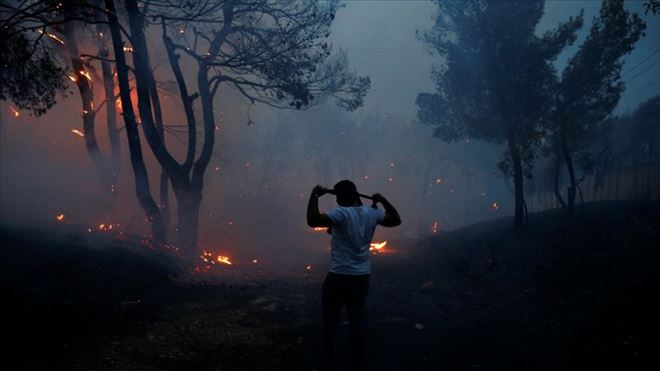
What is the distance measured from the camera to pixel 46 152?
31.1m

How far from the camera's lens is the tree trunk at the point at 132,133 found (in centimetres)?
1462

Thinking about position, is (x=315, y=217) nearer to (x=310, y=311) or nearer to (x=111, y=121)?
(x=310, y=311)

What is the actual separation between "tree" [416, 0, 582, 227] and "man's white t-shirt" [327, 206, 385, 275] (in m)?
16.2

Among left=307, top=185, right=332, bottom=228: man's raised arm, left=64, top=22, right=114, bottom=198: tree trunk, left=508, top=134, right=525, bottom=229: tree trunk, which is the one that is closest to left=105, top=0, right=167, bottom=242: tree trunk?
left=64, top=22, right=114, bottom=198: tree trunk

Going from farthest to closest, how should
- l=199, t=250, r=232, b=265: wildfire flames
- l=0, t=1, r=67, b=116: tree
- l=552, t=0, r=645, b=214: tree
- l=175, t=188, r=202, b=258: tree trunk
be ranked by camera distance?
l=552, t=0, r=645, b=214: tree
l=199, t=250, r=232, b=265: wildfire flames
l=175, t=188, r=202, b=258: tree trunk
l=0, t=1, r=67, b=116: tree

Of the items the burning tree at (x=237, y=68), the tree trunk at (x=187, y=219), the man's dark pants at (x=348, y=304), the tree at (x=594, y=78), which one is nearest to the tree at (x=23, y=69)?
the burning tree at (x=237, y=68)

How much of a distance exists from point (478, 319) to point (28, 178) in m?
27.1

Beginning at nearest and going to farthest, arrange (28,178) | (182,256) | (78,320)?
(78,320) < (182,256) < (28,178)

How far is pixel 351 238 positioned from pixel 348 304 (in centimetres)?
90

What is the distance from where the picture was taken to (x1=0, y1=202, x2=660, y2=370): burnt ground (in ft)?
20.7

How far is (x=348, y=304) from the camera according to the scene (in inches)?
222

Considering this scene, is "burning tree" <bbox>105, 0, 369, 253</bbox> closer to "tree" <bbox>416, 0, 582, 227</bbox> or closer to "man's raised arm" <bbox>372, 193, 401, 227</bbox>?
"tree" <bbox>416, 0, 582, 227</bbox>

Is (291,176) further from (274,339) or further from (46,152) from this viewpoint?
(274,339)

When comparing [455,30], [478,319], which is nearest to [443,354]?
[478,319]
